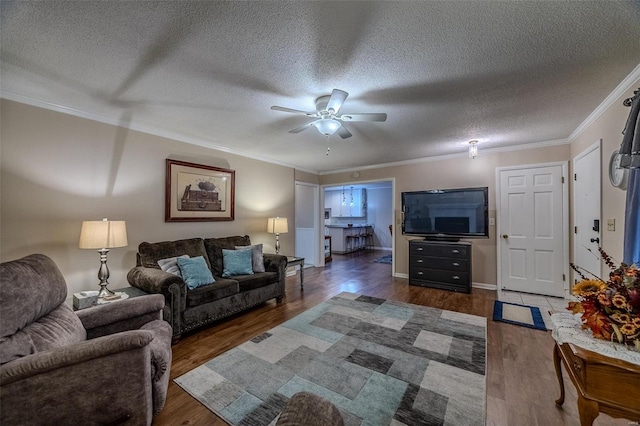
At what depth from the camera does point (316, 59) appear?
184 centimetres

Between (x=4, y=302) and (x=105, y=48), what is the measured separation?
1.67 meters

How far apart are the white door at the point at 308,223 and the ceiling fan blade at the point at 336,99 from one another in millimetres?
3817

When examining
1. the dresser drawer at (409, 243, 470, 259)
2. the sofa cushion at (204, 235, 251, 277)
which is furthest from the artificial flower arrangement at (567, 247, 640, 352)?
the sofa cushion at (204, 235, 251, 277)

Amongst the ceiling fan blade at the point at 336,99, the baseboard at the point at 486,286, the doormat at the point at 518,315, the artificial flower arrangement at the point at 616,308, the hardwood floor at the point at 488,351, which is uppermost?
the ceiling fan blade at the point at 336,99

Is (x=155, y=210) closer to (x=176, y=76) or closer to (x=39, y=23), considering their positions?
(x=176, y=76)

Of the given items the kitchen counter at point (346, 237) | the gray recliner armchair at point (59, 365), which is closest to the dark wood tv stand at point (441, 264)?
the kitchen counter at point (346, 237)

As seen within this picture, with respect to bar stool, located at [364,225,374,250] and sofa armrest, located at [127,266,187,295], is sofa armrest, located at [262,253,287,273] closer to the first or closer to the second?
sofa armrest, located at [127,266,187,295]

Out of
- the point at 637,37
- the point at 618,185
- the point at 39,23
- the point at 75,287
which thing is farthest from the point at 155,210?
the point at 618,185

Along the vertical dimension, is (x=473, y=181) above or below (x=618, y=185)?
above

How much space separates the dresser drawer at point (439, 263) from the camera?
13.6ft

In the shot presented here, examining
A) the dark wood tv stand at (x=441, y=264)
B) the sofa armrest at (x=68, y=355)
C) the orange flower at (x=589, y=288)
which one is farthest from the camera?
the dark wood tv stand at (x=441, y=264)

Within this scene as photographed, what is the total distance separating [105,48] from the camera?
1.76 m

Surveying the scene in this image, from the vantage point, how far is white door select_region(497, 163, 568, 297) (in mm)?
3779

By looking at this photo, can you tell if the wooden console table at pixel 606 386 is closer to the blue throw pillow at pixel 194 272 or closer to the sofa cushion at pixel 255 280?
the sofa cushion at pixel 255 280
